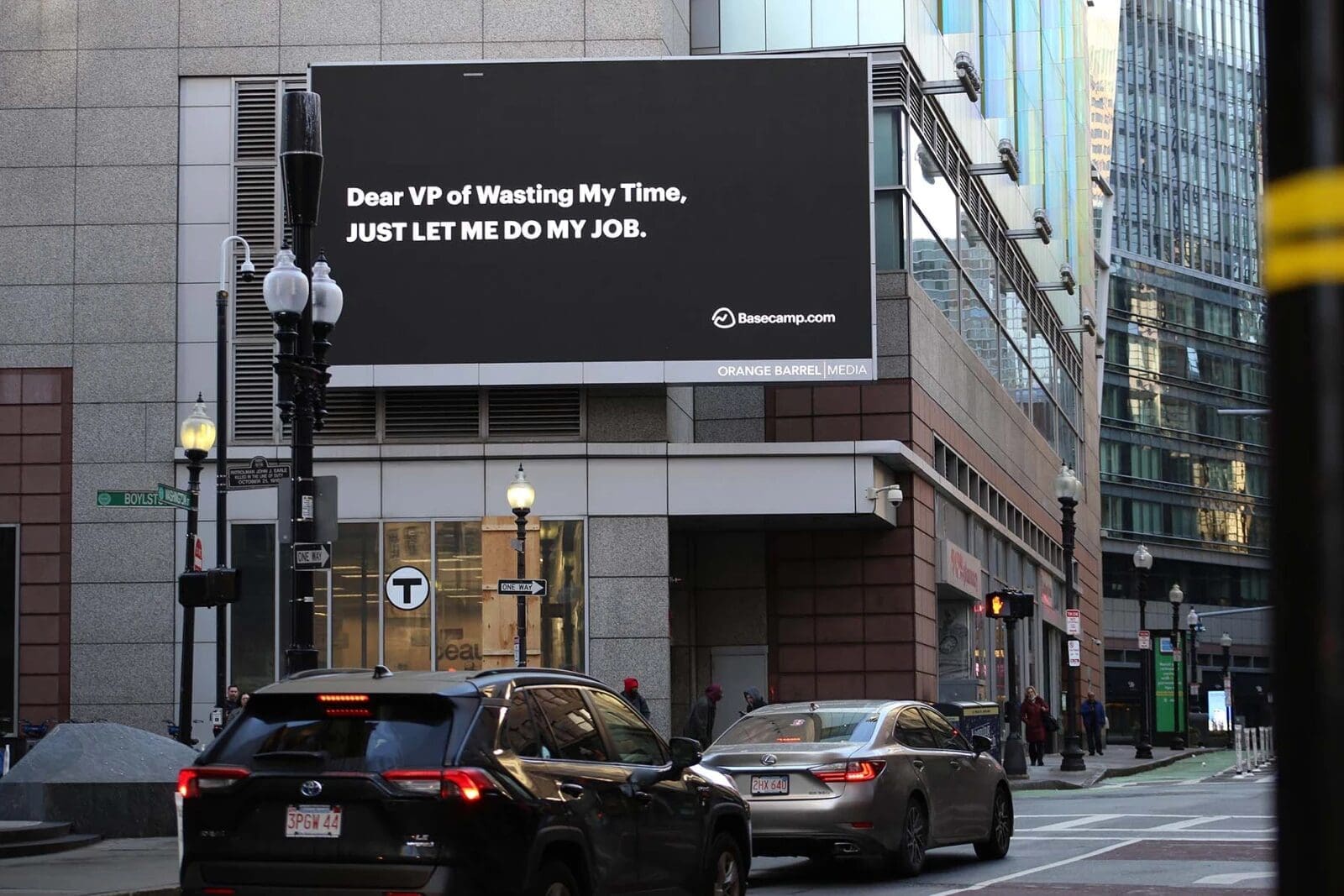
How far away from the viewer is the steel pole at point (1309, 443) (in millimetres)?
2062

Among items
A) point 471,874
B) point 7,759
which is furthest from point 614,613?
point 471,874

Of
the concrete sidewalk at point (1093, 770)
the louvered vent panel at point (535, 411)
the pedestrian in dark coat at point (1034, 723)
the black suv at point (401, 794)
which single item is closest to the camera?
the black suv at point (401, 794)

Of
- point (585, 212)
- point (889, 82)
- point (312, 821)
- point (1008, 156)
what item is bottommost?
point (312, 821)

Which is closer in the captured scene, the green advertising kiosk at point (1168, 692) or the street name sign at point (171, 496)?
the street name sign at point (171, 496)

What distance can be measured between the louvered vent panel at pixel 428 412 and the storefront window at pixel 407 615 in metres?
1.74

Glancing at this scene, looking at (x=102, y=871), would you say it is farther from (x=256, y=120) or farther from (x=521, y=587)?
(x=256, y=120)

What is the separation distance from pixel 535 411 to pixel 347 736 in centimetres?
2741

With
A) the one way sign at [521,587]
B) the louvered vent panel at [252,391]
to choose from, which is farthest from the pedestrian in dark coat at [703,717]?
the louvered vent panel at [252,391]

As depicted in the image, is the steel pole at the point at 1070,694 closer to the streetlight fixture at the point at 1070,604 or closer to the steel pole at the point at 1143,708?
the streetlight fixture at the point at 1070,604

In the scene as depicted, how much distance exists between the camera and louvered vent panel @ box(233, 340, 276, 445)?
37406 mm

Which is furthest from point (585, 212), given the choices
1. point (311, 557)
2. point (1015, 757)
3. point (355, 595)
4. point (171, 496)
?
point (311, 557)

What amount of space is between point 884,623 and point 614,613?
6133 mm

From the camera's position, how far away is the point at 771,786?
54.5ft

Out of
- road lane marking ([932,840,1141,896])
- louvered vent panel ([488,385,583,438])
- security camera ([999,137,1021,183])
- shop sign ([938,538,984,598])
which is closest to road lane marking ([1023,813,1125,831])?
road lane marking ([932,840,1141,896])
